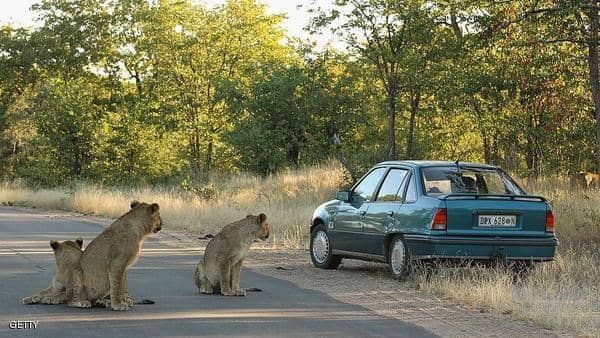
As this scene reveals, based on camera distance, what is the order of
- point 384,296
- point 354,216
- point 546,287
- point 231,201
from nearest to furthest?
point 384,296
point 546,287
point 354,216
point 231,201

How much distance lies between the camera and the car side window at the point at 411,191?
13.3 m

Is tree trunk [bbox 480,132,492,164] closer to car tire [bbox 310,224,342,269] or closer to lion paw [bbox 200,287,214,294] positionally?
car tire [bbox 310,224,342,269]

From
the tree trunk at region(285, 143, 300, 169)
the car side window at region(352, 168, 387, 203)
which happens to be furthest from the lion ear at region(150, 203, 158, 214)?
the tree trunk at region(285, 143, 300, 169)

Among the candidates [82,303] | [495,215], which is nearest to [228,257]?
[82,303]

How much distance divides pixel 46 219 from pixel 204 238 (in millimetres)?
8211

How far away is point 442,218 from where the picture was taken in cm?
1271

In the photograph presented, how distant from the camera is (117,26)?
59.1 m

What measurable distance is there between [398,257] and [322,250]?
86.4 inches

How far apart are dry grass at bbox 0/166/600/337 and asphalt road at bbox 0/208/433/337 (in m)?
1.51

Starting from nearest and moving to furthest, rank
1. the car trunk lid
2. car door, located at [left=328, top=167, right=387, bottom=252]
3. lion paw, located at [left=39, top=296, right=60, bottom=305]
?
lion paw, located at [left=39, top=296, right=60, bottom=305]
the car trunk lid
car door, located at [left=328, top=167, right=387, bottom=252]

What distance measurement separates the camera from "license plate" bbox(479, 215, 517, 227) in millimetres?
12875

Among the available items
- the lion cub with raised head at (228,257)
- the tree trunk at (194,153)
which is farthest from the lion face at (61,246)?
the tree trunk at (194,153)

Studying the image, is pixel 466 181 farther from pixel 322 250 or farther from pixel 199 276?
pixel 199 276

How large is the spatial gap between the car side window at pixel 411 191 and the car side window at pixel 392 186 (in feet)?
0.59
